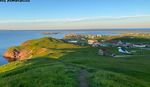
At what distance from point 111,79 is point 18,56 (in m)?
143

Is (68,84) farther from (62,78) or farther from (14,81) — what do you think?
(14,81)

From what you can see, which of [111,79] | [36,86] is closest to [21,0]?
[36,86]

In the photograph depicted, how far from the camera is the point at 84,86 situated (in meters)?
38.8

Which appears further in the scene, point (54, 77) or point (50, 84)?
point (54, 77)

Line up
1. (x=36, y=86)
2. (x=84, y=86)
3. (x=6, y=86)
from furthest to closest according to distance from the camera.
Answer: (x=6, y=86), (x=36, y=86), (x=84, y=86)

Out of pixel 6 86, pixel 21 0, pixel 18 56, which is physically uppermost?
pixel 21 0

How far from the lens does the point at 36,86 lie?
41.7 meters

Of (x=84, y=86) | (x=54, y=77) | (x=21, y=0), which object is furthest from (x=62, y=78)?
(x=21, y=0)

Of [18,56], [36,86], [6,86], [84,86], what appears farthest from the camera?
[18,56]

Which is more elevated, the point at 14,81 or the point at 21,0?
the point at 21,0

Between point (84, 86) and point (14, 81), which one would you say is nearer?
point (84, 86)

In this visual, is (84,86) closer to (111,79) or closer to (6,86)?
(111,79)

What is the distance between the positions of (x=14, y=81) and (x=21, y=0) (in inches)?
523

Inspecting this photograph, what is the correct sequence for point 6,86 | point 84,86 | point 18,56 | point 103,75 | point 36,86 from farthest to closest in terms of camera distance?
point 18,56
point 103,75
point 6,86
point 36,86
point 84,86
